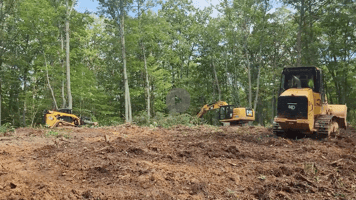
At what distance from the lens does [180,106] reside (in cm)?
3083

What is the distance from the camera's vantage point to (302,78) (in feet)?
33.7

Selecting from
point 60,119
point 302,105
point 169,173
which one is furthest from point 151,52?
point 169,173

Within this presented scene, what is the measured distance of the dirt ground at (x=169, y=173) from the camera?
4012 millimetres

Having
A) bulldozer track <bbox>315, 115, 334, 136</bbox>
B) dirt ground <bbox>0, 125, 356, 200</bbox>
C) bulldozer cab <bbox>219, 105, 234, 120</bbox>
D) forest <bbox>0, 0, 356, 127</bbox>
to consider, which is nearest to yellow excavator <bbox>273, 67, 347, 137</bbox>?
bulldozer track <bbox>315, 115, 334, 136</bbox>

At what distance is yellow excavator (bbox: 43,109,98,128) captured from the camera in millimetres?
14789

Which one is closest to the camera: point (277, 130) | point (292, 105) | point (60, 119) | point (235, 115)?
point (292, 105)

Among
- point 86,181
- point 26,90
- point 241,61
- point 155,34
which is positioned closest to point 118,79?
point 155,34

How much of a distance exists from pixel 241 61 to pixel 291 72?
2199 cm

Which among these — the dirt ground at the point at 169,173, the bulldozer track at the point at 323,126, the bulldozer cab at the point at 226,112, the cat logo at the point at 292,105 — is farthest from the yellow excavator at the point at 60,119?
the bulldozer track at the point at 323,126

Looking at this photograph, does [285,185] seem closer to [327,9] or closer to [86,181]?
[86,181]

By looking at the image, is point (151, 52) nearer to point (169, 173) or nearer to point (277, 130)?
point (277, 130)

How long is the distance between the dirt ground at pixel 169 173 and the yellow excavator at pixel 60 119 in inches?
320

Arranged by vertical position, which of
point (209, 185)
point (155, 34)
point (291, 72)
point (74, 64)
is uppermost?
point (155, 34)

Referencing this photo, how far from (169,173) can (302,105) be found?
618 cm
